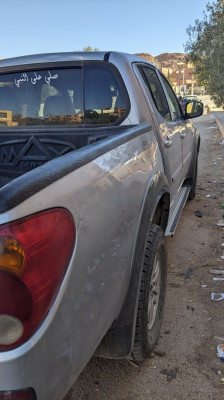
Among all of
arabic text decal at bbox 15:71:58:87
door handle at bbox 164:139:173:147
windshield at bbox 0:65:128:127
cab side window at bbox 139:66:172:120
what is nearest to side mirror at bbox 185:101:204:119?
cab side window at bbox 139:66:172:120

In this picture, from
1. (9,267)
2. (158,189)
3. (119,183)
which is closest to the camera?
(9,267)

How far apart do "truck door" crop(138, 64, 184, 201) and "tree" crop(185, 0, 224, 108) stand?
1102 centimetres

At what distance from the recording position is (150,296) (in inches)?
93.9

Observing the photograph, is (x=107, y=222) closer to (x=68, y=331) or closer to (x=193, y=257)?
(x=68, y=331)

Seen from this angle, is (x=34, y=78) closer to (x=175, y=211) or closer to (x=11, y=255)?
(x=175, y=211)

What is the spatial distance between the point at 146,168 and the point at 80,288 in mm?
1100

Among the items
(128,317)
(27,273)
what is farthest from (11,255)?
(128,317)

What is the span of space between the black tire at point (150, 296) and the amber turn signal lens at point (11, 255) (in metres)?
1.11

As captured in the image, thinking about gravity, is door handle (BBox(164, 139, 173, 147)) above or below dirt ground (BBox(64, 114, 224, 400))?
above

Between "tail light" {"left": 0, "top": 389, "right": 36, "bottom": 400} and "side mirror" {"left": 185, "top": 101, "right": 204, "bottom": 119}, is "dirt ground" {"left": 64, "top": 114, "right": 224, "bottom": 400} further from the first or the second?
"side mirror" {"left": 185, "top": 101, "right": 204, "bottom": 119}

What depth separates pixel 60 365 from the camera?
1.24 m

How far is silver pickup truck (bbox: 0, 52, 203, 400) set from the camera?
3.62 feet

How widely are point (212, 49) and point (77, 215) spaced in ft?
53.0

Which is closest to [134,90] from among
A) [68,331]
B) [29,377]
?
[68,331]
